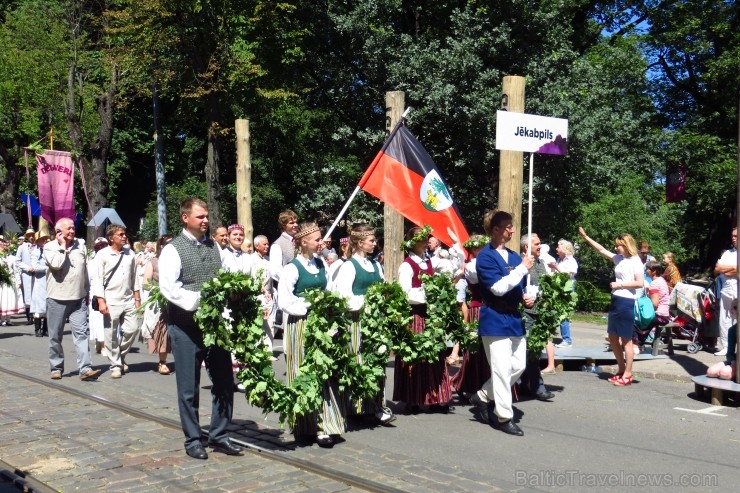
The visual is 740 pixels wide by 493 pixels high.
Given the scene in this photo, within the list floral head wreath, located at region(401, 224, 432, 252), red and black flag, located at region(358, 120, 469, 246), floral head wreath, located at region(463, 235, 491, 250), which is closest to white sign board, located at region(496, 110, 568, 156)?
red and black flag, located at region(358, 120, 469, 246)

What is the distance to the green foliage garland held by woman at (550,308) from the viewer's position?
8586 millimetres

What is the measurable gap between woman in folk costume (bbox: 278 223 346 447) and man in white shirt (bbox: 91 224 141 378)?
4294mm

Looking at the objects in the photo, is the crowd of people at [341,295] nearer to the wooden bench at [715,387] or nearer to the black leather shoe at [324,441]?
the black leather shoe at [324,441]

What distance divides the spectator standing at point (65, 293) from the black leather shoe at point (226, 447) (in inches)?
167

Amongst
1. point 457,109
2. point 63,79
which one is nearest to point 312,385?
point 457,109

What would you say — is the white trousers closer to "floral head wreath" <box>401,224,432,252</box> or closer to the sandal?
"floral head wreath" <box>401,224,432,252</box>

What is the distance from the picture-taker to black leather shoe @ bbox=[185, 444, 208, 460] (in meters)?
6.58

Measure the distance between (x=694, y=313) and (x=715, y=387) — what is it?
431 cm

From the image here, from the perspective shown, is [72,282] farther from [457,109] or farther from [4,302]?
[457,109]

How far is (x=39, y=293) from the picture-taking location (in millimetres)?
16625

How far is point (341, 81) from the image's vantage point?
79.1 feet

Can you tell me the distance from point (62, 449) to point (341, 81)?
18441 millimetres

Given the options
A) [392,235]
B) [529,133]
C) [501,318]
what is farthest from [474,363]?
[392,235]

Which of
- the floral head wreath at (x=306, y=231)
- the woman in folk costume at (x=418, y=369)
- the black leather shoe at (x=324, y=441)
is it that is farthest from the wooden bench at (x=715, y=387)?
the floral head wreath at (x=306, y=231)
